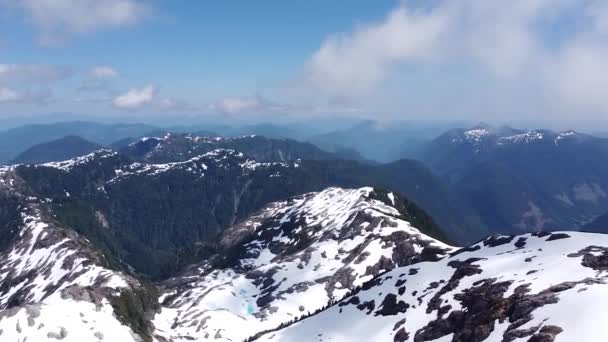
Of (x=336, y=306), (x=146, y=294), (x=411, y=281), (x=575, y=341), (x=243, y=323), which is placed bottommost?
(x=243, y=323)

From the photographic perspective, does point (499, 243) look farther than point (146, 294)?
No

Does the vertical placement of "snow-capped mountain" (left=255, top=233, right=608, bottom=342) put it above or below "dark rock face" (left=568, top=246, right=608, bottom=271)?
below

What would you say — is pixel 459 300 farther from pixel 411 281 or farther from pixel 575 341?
pixel 575 341

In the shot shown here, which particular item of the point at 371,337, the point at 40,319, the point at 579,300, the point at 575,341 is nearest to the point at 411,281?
the point at 371,337

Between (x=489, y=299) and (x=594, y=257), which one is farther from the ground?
(x=594, y=257)

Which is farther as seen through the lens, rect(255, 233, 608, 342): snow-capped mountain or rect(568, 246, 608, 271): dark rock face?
rect(568, 246, 608, 271): dark rock face

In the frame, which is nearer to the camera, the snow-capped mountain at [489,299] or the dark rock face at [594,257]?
the snow-capped mountain at [489,299]

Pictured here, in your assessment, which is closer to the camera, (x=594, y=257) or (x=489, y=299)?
(x=489, y=299)

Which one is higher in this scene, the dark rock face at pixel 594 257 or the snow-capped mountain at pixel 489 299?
the dark rock face at pixel 594 257
